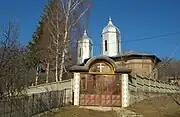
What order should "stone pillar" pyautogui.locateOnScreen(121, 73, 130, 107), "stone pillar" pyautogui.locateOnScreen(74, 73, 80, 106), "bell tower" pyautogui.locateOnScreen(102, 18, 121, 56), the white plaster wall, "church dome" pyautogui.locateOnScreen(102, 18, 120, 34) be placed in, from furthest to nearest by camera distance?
"church dome" pyautogui.locateOnScreen(102, 18, 120, 34)
"bell tower" pyautogui.locateOnScreen(102, 18, 121, 56)
the white plaster wall
"stone pillar" pyautogui.locateOnScreen(121, 73, 130, 107)
"stone pillar" pyautogui.locateOnScreen(74, 73, 80, 106)

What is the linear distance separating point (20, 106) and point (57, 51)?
53.9ft

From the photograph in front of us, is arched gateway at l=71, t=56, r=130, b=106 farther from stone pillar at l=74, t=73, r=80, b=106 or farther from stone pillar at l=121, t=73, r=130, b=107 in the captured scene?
stone pillar at l=121, t=73, r=130, b=107

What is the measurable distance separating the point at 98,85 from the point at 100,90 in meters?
0.41

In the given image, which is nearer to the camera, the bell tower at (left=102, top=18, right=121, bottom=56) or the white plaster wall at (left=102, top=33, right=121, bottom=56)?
the white plaster wall at (left=102, top=33, right=121, bottom=56)

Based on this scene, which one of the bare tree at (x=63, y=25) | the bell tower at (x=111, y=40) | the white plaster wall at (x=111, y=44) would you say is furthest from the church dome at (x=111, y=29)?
the bare tree at (x=63, y=25)

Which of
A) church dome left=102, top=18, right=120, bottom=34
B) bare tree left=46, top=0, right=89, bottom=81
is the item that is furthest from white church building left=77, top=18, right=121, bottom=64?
bare tree left=46, top=0, right=89, bottom=81

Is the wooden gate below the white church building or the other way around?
below

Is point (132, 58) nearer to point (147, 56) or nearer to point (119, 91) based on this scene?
point (147, 56)

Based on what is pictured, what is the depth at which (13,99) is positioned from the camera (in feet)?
45.3

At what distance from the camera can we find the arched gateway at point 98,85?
23.3m

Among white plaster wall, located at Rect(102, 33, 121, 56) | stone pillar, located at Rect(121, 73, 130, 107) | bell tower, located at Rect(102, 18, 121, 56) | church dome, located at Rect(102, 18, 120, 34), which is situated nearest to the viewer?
stone pillar, located at Rect(121, 73, 130, 107)

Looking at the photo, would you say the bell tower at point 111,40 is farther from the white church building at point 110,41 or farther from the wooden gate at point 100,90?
the wooden gate at point 100,90

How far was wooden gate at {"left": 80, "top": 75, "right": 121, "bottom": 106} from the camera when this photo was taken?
2327 centimetres

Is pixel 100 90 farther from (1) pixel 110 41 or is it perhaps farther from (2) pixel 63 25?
(1) pixel 110 41
